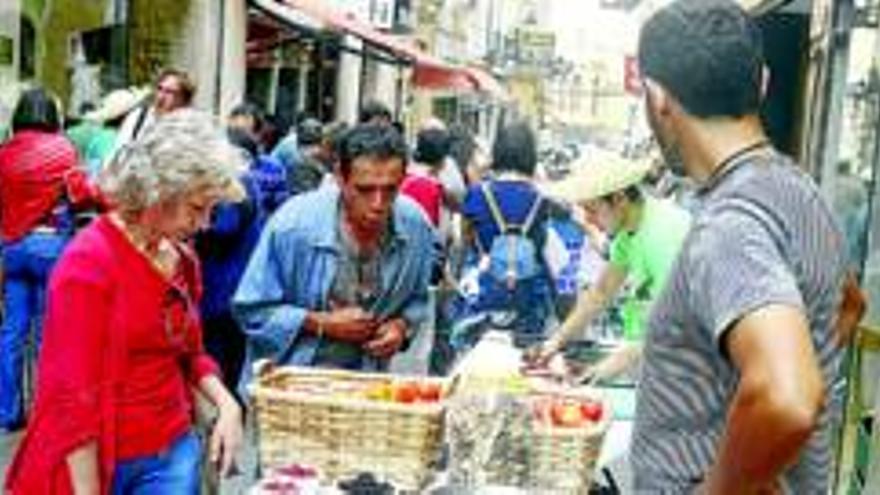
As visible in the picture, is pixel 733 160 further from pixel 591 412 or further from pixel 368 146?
pixel 368 146

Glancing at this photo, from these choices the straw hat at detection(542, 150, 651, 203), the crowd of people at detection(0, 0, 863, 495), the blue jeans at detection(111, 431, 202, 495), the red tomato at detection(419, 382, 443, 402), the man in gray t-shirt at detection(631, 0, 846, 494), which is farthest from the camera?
the straw hat at detection(542, 150, 651, 203)

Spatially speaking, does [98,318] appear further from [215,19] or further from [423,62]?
[423,62]

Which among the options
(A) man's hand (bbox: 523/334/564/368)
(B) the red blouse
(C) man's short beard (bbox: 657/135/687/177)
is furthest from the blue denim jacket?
(C) man's short beard (bbox: 657/135/687/177)

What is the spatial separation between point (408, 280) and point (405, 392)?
908 mm

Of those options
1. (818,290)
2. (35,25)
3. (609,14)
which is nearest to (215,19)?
(35,25)

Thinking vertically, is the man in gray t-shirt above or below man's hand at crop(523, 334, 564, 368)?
above

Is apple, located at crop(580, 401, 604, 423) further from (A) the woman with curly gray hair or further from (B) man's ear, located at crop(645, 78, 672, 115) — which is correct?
(B) man's ear, located at crop(645, 78, 672, 115)

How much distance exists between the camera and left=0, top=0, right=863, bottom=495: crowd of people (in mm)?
2814

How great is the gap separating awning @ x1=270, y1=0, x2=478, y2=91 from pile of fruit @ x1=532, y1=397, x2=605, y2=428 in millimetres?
18838

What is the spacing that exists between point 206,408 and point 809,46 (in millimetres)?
8003

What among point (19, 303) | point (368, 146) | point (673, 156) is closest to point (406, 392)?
point (368, 146)

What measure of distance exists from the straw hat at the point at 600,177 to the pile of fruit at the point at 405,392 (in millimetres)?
2399

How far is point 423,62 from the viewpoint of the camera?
97.8 ft

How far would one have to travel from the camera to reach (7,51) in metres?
12.0
